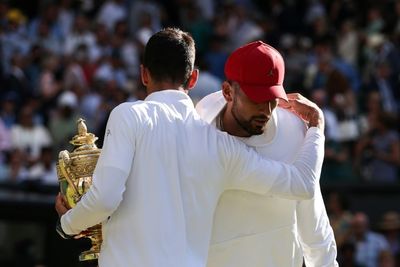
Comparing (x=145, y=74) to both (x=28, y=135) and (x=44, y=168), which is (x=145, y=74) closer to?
(x=44, y=168)

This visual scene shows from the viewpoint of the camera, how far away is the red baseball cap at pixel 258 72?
5.33m

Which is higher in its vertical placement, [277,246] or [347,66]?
[277,246]

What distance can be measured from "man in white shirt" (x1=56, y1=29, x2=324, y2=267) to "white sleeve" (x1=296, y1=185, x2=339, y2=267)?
9.3 inches

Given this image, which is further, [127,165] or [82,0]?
[82,0]

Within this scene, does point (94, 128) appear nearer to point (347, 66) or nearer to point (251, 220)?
point (347, 66)

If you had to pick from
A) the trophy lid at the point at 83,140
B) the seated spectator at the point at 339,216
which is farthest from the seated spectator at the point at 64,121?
the trophy lid at the point at 83,140

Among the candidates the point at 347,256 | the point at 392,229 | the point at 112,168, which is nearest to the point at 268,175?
the point at 112,168

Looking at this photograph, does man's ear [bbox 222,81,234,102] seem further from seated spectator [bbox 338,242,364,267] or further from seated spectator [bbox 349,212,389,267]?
seated spectator [bbox 349,212,389,267]

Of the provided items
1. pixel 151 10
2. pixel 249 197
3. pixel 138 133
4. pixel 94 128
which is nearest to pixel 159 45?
pixel 138 133

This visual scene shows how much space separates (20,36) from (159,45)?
13719mm

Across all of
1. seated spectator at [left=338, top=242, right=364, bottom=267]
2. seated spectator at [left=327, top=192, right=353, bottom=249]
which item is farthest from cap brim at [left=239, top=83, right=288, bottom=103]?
seated spectator at [left=327, top=192, right=353, bottom=249]

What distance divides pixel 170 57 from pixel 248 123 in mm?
442

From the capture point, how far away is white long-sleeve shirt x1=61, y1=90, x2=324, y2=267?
5.10m

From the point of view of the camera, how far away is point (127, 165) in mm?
5078
